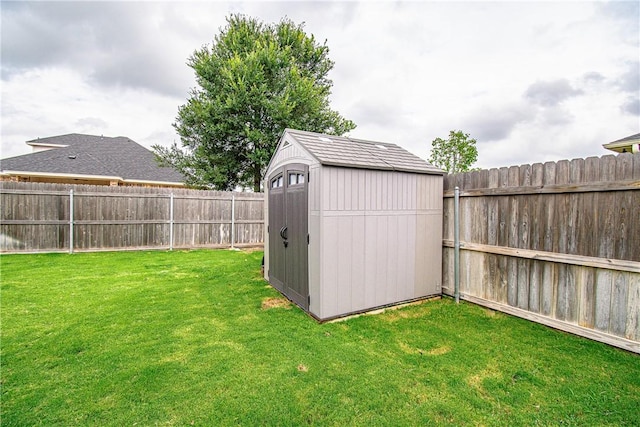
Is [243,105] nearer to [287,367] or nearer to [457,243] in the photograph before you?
[457,243]

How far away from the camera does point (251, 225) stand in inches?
404

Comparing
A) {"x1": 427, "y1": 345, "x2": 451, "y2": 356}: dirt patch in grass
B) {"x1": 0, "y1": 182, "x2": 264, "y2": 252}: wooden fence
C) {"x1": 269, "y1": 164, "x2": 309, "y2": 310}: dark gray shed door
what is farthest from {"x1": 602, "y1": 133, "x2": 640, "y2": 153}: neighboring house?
Answer: {"x1": 0, "y1": 182, "x2": 264, "y2": 252}: wooden fence

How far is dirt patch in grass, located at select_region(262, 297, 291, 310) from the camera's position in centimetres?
414

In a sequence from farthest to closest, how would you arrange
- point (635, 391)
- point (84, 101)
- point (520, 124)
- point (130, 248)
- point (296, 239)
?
point (84, 101) < point (520, 124) < point (130, 248) < point (296, 239) < point (635, 391)

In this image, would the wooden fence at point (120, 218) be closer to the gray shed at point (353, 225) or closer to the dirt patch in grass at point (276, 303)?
the gray shed at point (353, 225)

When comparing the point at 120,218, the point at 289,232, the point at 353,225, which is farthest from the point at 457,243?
the point at 120,218

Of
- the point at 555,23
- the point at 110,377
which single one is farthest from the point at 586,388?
the point at 555,23

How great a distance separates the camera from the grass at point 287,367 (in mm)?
1934

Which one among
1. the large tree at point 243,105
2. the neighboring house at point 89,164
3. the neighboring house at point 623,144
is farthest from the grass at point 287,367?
the neighboring house at point 89,164

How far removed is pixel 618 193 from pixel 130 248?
10.6m

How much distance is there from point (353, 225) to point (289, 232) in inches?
45.7

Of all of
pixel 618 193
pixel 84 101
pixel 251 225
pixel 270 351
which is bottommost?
pixel 270 351

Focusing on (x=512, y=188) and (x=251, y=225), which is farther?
(x=251, y=225)

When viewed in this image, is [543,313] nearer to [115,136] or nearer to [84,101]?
[84,101]
